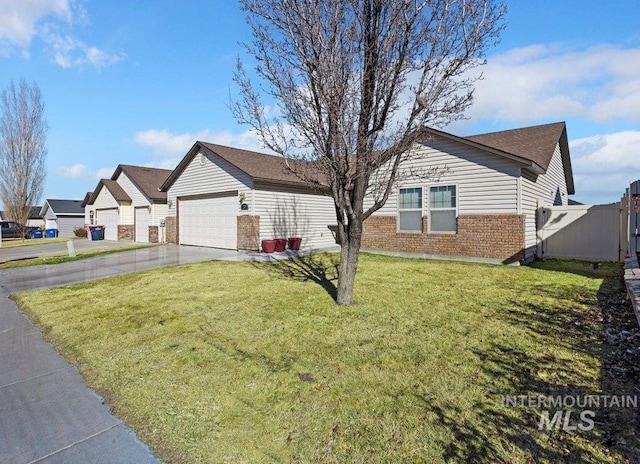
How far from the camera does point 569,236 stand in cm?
1141

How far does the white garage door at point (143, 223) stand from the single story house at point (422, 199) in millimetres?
4072

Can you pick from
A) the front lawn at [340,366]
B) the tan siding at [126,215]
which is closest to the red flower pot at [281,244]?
the front lawn at [340,366]

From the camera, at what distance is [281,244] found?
14.8 meters

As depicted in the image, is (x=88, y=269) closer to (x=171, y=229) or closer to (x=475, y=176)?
(x=171, y=229)

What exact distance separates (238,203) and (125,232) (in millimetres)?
13215

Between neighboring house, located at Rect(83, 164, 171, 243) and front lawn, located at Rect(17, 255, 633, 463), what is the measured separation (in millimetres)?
14870

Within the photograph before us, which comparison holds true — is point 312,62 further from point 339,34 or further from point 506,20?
point 506,20

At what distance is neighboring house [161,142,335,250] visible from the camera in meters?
14.5

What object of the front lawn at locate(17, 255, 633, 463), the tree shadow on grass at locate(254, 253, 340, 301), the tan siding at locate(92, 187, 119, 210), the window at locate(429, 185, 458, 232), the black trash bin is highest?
the tan siding at locate(92, 187, 119, 210)

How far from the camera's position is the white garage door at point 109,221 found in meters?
24.2

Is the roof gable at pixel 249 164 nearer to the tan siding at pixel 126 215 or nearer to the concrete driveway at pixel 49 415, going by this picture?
the tan siding at pixel 126 215

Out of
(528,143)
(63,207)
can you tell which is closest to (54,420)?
(528,143)

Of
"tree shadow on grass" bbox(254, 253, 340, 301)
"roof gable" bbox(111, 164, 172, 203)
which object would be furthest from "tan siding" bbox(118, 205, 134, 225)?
"tree shadow on grass" bbox(254, 253, 340, 301)

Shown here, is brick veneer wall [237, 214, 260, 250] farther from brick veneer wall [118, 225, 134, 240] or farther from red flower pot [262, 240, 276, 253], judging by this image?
brick veneer wall [118, 225, 134, 240]
